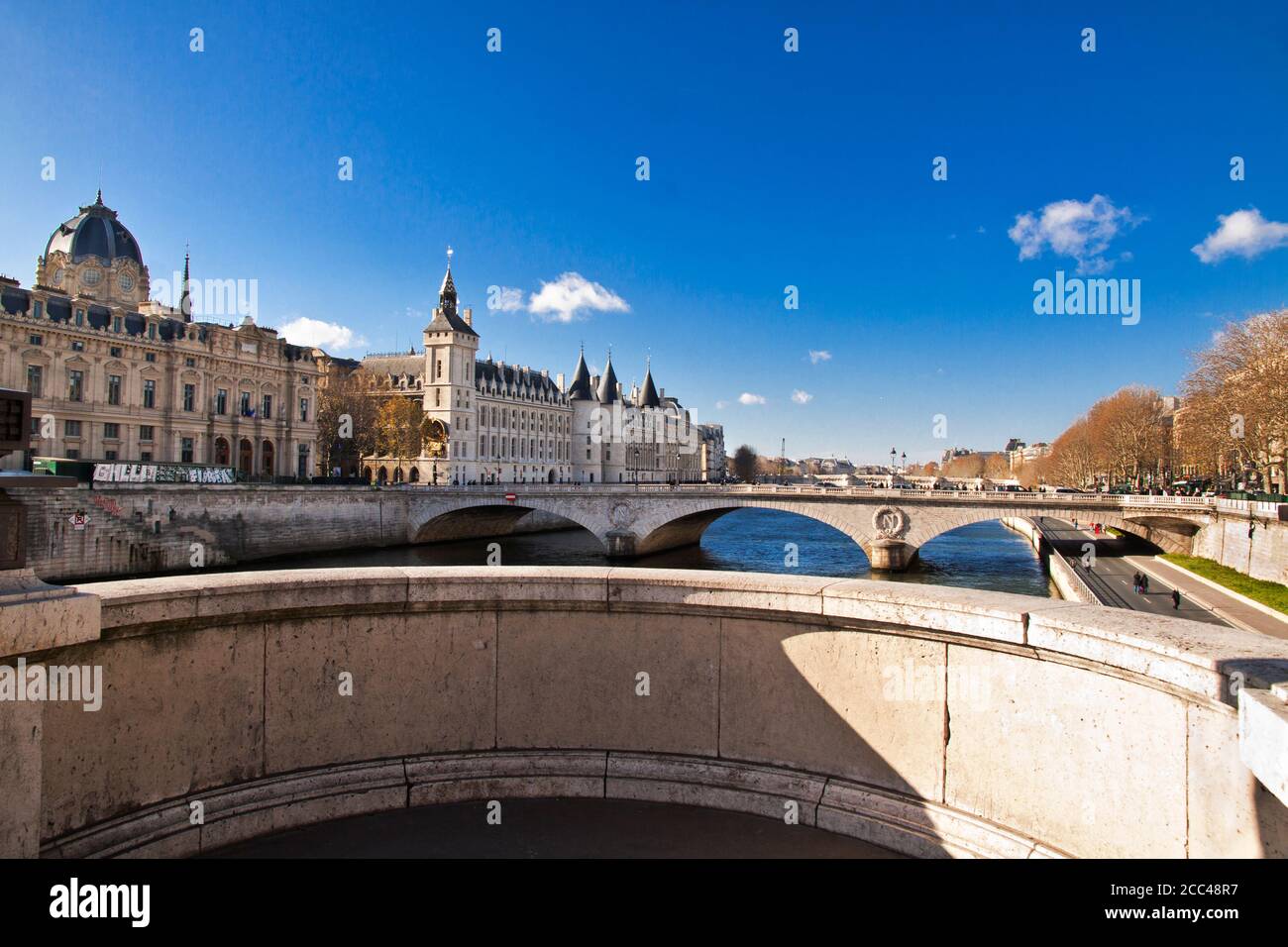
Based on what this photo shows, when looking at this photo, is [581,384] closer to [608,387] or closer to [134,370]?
[608,387]

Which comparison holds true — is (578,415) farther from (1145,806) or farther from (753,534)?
(1145,806)

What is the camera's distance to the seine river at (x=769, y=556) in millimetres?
42062

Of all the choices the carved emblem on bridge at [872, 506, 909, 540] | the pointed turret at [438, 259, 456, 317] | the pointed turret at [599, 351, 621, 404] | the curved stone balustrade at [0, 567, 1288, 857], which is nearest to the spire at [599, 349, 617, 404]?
the pointed turret at [599, 351, 621, 404]

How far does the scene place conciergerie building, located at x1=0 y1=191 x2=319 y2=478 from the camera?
46.2 m

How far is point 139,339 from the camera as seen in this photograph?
50750 mm

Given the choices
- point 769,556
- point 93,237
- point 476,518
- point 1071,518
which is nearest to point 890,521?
point 769,556

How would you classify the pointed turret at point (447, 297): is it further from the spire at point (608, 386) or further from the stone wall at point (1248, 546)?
the stone wall at point (1248, 546)

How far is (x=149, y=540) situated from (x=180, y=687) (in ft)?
140

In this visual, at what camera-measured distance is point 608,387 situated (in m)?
114

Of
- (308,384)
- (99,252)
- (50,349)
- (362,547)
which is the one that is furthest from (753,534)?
(99,252)

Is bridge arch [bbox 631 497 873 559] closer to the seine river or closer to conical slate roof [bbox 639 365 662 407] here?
the seine river

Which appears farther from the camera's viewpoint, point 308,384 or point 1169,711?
point 308,384

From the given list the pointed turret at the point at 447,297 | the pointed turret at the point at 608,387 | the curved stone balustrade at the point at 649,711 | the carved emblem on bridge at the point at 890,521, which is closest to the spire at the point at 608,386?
the pointed turret at the point at 608,387

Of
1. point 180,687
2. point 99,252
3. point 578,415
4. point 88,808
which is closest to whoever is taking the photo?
point 88,808
